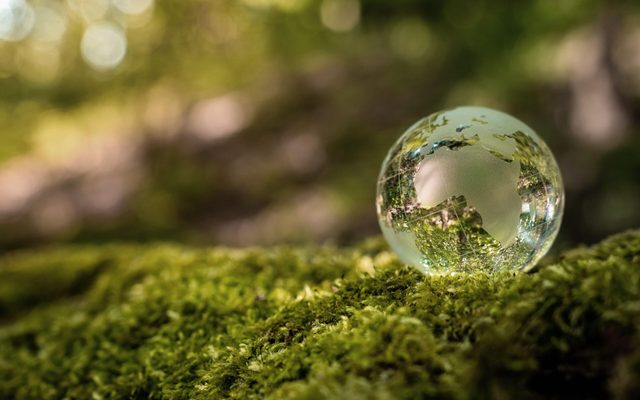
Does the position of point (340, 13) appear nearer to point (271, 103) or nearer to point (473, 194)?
point (473, 194)

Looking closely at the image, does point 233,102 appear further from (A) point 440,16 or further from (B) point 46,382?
(B) point 46,382

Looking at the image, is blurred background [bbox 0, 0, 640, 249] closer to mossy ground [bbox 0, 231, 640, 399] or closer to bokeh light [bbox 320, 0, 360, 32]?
bokeh light [bbox 320, 0, 360, 32]

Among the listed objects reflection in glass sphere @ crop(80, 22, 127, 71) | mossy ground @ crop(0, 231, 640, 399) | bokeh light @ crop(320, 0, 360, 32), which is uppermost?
reflection in glass sphere @ crop(80, 22, 127, 71)

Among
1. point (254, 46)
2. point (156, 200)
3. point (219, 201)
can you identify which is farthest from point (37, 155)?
point (254, 46)

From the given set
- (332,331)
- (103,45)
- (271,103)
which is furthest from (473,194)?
(271,103)

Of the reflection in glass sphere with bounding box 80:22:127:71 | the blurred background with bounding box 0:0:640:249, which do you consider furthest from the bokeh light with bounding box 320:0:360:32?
the reflection in glass sphere with bounding box 80:22:127:71
